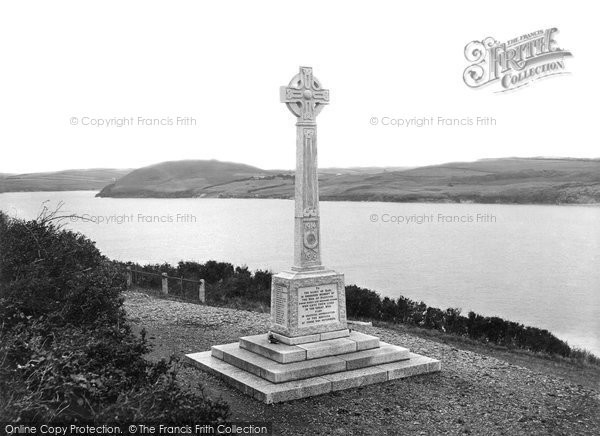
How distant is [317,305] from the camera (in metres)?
11.1

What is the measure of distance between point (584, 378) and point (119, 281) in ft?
33.5

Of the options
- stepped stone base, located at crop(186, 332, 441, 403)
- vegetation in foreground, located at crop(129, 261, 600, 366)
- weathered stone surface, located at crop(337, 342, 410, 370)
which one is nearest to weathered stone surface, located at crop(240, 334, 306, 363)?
stepped stone base, located at crop(186, 332, 441, 403)

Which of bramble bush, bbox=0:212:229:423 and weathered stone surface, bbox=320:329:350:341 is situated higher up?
bramble bush, bbox=0:212:229:423

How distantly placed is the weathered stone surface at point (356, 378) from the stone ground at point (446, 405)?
13cm

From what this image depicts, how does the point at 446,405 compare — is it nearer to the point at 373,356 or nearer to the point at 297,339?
the point at 373,356

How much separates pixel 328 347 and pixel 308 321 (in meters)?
0.56

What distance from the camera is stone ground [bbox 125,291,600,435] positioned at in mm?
8797

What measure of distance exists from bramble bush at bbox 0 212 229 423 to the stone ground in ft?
5.51

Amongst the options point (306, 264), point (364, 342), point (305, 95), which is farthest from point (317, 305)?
point (305, 95)

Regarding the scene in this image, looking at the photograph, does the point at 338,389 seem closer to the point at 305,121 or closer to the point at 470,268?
the point at 305,121

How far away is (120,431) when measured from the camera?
546 centimetres

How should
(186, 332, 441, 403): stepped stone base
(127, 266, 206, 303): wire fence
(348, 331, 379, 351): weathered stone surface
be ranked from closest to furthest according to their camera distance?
(186, 332, 441, 403): stepped stone base, (348, 331, 379, 351): weathered stone surface, (127, 266, 206, 303): wire fence

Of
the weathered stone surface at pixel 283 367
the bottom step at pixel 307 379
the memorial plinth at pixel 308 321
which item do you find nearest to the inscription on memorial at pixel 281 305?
the memorial plinth at pixel 308 321

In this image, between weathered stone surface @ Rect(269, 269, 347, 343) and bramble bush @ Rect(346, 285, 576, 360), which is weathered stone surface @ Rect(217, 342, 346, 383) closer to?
weathered stone surface @ Rect(269, 269, 347, 343)
